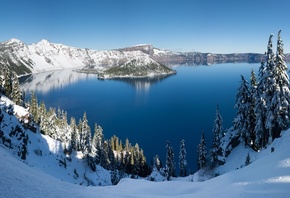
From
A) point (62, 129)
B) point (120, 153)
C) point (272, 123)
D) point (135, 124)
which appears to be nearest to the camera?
point (272, 123)

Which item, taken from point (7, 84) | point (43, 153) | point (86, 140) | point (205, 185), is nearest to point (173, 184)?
point (205, 185)

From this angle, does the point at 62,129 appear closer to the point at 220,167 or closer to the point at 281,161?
the point at 220,167

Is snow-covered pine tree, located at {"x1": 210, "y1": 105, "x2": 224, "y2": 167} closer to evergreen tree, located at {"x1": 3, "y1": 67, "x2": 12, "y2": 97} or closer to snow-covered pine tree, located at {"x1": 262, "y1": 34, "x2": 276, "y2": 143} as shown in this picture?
snow-covered pine tree, located at {"x1": 262, "y1": 34, "x2": 276, "y2": 143}

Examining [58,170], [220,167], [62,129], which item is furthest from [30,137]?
[220,167]

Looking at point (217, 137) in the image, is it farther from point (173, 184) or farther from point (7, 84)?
point (7, 84)

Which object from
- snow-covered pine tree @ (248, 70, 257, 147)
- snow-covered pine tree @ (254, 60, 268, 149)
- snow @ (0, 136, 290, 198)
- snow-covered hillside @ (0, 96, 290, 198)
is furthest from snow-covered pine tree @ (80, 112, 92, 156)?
snow @ (0, 136, 290, 198)

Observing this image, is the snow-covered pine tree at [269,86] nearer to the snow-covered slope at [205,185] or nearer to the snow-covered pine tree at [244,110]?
the snow-covered pine tree at [244,110]

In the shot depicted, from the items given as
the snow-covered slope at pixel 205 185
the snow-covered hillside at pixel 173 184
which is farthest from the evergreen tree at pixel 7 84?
the snow-covered slope at pixel 205 185
